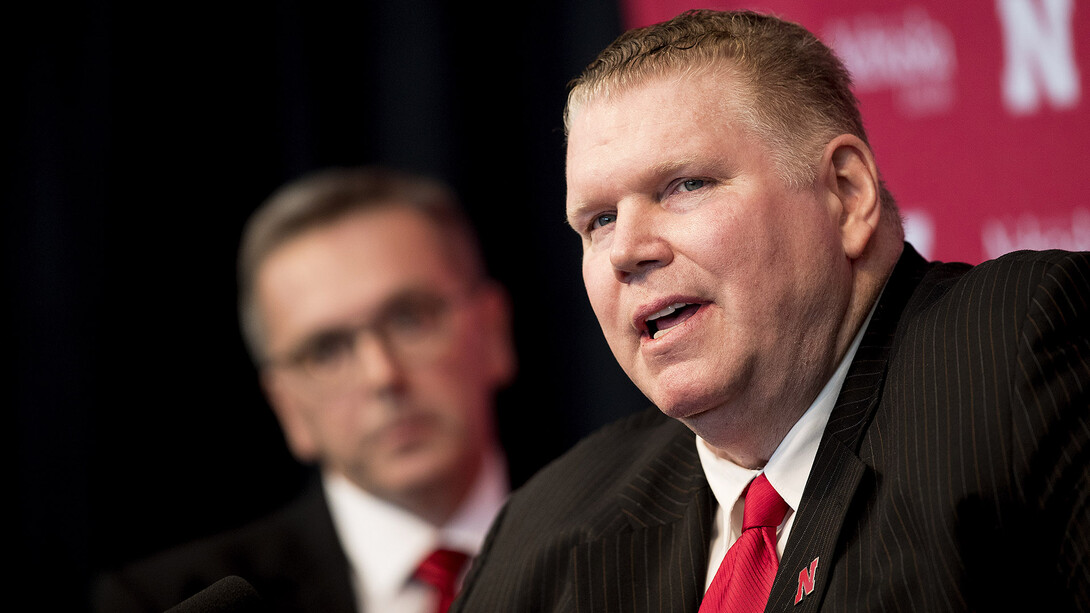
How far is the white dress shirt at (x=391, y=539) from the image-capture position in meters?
2.89

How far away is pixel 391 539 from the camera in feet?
9.78

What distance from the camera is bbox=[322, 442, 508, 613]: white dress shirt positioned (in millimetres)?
2891

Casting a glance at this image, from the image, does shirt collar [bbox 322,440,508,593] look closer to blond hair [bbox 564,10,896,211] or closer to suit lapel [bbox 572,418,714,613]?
suit lapel [bbox 572,418,714,613]

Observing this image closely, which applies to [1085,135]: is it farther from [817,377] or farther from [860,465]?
[860,465]

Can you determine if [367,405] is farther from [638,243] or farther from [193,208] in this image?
[638,243]

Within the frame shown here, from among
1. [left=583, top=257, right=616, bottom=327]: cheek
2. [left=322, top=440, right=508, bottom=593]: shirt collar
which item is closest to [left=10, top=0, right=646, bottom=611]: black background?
[left=322, top=440, right=508, bottom=593]: shirt collar

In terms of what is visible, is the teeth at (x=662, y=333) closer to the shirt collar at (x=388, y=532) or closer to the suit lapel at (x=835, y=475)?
the suit lapel at (x=835, y=475)

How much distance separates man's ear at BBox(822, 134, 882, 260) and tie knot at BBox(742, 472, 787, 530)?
13.5 inches

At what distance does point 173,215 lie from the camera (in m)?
3.71

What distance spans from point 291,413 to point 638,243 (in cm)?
219

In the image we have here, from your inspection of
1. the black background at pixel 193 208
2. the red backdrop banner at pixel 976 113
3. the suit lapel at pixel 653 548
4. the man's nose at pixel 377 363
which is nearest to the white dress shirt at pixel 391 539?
the man's nose at pixel 377 363

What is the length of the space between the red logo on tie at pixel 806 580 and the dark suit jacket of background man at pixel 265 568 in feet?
6.17

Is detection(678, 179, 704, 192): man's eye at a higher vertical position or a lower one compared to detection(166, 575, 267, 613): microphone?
higher

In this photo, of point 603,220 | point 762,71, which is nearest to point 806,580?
point 603,220
